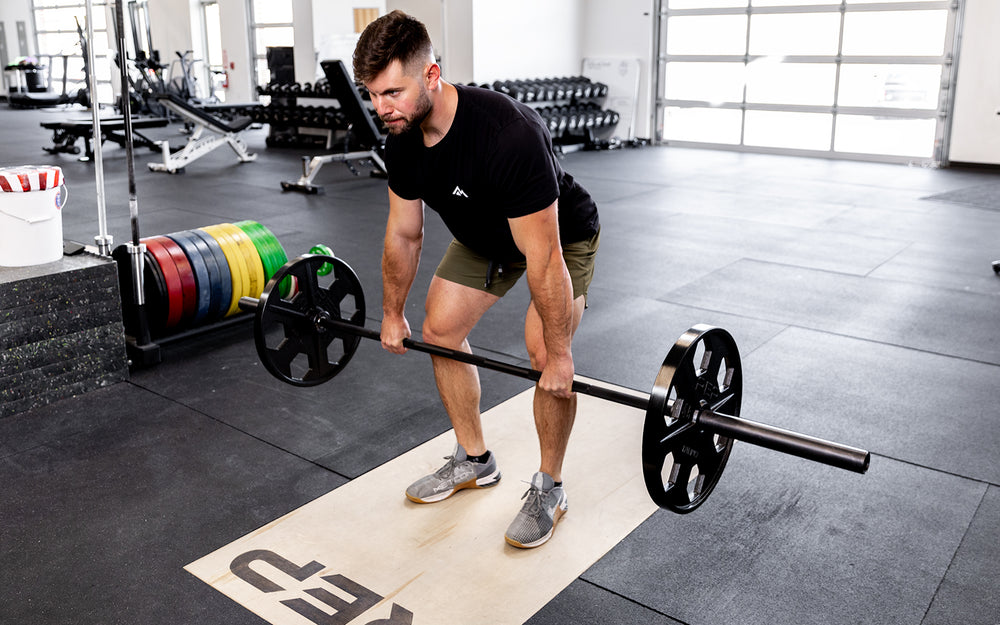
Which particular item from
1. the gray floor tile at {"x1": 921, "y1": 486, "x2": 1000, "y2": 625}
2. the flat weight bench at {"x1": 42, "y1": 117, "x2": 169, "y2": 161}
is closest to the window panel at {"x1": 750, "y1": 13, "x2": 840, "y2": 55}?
the flat weight bench at {"x1": 42, "y1": 117, "x2": 169, "y2": 161}

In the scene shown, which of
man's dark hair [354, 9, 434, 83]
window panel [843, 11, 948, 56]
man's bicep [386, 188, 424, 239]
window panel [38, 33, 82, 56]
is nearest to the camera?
man's dark hair [354, 9, 434, 83]

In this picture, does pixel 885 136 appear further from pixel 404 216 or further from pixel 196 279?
pixel 404 216

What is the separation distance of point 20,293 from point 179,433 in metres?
0.65

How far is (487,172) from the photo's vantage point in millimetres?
1613

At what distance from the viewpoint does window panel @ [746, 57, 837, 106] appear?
8445mm

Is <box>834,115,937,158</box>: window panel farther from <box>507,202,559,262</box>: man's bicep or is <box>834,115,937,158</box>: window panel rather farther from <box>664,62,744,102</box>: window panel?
<box>507,202,559,262</box>: man's bicep

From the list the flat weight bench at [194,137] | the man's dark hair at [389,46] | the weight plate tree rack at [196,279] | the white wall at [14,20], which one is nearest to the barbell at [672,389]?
the man's dark hair at [389,46]

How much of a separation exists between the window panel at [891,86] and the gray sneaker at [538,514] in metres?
7.51

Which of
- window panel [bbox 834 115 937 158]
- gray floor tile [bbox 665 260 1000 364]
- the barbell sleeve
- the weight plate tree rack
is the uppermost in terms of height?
window panel [bbox 834 115 937 158]

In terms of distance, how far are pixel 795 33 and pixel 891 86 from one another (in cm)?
112

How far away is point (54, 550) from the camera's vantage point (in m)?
1.85

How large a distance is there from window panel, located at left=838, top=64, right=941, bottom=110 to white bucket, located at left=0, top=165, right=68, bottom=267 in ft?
25.0

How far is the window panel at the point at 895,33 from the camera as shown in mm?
7793

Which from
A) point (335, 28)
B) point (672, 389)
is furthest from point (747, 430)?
point (335, 28)
